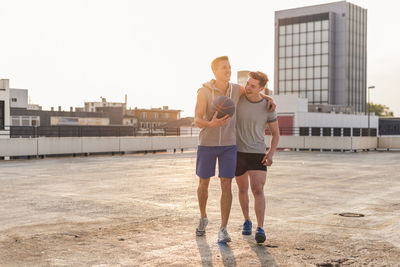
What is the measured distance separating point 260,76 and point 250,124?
56 centimetres

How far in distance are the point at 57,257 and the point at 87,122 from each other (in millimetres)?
86285

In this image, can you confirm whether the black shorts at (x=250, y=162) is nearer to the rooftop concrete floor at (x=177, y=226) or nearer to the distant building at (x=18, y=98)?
the rooftop concrete floor at (x=177, y=226)

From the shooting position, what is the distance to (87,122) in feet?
292

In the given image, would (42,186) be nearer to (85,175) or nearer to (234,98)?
(85,175)

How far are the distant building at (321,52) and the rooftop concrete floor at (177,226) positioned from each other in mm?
75169

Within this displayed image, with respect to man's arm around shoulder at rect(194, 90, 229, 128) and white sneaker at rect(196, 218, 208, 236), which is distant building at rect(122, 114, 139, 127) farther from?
man's arm around shoulder at rect(194, 90, 229, 128)

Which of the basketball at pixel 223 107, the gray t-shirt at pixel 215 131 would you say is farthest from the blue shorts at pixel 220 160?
the basketball at pixel 223 107

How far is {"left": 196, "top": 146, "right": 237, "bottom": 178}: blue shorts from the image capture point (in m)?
5.52

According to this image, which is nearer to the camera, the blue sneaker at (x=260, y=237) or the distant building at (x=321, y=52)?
the blue sneaker at (x=260, y=237)

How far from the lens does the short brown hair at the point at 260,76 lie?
5.61 meters

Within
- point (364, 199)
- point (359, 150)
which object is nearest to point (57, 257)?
point (364, 199)

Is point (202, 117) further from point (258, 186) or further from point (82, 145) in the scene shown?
point (82, 145)

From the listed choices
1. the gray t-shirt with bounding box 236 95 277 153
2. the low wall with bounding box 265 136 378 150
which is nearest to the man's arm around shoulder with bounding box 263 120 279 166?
the gray t-shirt with bounding box 236 95 277 153

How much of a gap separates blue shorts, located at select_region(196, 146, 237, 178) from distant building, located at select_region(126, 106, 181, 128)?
102 metres
